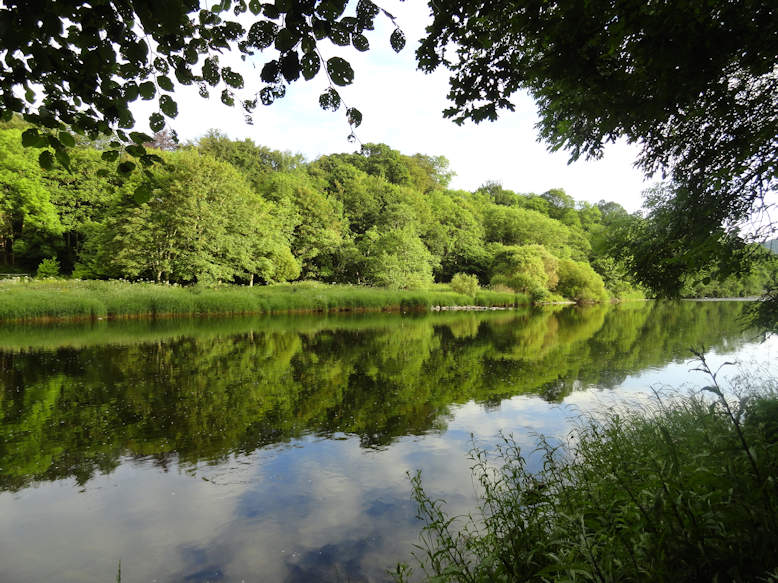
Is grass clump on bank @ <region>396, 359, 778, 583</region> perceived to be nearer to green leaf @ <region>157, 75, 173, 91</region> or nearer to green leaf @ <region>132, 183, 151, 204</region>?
green leaf @ <region>132, 183, 151, 204</region>

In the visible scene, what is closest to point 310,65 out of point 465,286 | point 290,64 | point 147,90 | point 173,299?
point 290,64

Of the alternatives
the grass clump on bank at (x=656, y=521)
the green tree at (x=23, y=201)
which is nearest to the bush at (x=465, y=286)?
the grass clump on bank at (x=656, y=521)

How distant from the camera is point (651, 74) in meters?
4.25

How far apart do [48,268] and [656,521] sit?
45.5 meters

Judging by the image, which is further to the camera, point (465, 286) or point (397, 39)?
point (465, 286)

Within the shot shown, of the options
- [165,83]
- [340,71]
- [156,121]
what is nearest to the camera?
[340,71]

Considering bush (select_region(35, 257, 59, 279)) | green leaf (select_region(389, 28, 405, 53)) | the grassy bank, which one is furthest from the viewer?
bush (select_region(35, 257, 59, 279))

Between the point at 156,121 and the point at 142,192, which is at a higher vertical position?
the point at 156,121

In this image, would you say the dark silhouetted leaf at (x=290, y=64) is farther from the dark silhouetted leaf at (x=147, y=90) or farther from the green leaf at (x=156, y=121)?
the green leaf at (x=156, y=121)

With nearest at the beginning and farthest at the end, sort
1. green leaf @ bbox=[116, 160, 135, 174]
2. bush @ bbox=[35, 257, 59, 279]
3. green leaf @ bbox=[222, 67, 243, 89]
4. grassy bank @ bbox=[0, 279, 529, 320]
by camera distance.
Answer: green leaf @ bbox=[116, 160, 135, 174] → green leaf @ bbox=[222, 67, 243, 89] → grassy bank @ bbox=[0, 279, 529, 320] → bush @ bbox=[35, 257, 59, 279]

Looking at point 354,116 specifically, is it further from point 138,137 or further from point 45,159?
point 45,159

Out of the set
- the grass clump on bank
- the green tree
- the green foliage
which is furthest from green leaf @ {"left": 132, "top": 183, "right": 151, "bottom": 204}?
the green foliage

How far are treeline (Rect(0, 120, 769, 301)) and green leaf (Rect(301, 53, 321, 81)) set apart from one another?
54.5ft

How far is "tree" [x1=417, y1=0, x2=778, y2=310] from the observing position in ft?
11.7
